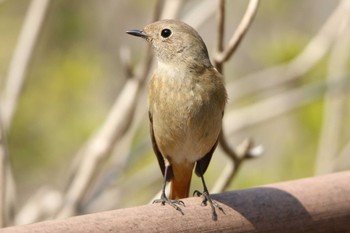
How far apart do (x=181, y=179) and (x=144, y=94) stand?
120 centimetres

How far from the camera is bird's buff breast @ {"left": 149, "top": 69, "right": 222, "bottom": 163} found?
3500 millimetres

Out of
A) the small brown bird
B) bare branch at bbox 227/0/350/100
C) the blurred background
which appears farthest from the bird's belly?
bare branch at bbox 227/0/350/100

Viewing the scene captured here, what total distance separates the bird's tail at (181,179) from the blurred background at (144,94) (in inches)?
30.0

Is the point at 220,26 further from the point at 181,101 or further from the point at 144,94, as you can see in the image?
the point at 144,94

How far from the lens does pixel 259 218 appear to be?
2.88 metres

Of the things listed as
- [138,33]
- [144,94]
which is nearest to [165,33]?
[138,33]

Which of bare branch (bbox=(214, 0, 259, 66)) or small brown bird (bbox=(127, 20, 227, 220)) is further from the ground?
bare branch (bbox=(214, 0, 259, 66))

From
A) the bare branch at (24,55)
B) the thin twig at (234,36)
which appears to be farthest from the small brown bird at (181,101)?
the bare branch at (24,55)

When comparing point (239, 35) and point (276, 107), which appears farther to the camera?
point (276, 107)

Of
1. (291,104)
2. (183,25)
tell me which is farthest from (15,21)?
(183,25)

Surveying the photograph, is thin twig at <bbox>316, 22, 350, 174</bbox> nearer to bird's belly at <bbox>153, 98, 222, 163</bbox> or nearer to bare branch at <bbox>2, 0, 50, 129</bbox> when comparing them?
bird's belly at <bbox>153, 98, 222, 163</bbox>

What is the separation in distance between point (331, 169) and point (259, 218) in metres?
2.09

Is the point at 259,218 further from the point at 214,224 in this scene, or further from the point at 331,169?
the point at 331,169

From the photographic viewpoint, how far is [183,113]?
138 inches
